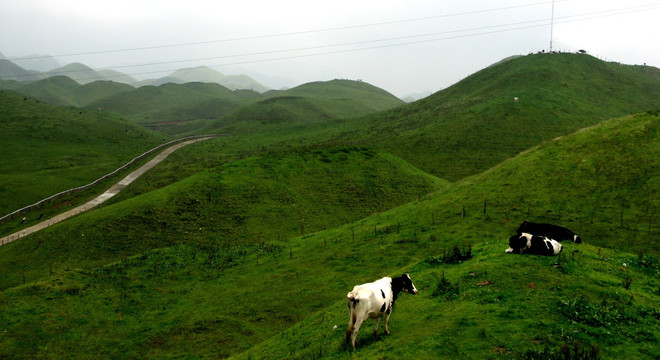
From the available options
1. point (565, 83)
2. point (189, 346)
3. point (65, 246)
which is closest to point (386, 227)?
point (189, 346)

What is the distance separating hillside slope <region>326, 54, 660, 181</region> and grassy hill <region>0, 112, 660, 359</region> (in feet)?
107

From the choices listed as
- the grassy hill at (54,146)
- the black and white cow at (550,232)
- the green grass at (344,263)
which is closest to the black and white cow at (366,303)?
the green grass at (344,263)

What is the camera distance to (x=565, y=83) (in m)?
106

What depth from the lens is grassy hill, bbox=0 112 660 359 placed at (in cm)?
1208

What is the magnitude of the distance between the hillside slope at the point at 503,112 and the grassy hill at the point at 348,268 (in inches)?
1283

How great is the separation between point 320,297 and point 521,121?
258 feet

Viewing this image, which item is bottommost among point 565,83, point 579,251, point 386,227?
point 386,227

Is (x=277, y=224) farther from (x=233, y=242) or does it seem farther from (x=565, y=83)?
(x=565, y=83)

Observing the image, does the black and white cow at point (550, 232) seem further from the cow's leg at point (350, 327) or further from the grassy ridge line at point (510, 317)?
the cow's leg at point (350, 327)

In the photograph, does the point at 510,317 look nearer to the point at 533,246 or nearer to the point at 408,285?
the point at 408,285

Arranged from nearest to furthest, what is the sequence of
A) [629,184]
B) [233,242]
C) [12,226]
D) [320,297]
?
[320,297] < [629,184] < [233,242] < [12,226]

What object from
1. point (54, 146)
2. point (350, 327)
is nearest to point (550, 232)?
point (350, 327)

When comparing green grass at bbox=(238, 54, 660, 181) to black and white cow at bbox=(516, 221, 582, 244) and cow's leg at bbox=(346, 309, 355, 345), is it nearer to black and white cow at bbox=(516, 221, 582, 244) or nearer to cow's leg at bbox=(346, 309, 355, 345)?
black and white cow at bbox=(516, 221, 582, 244)

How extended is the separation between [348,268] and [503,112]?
7930 centimetres
